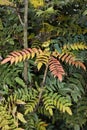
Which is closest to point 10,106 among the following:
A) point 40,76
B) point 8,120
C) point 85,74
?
point 8,120

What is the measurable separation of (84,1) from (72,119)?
0.67m

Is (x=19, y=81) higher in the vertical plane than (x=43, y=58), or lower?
lower

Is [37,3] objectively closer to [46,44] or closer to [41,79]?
[46,44]

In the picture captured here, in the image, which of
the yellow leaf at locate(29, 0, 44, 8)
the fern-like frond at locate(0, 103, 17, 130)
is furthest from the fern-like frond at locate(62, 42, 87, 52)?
the fern-like frond at locate(0, 103, 17, 130)

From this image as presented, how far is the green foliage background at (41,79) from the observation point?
1.53 m

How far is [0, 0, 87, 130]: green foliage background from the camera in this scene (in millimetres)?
1529

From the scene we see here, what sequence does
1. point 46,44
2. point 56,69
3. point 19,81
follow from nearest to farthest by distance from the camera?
point 56,69
point 46,44
point 19,81

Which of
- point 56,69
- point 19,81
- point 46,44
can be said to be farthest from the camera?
point 19,81

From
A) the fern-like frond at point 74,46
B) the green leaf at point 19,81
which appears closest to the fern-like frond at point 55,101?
the green leaf at point 19,81

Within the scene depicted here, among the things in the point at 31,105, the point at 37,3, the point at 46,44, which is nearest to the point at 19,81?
the point at 31,105

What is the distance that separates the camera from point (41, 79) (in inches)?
65.0

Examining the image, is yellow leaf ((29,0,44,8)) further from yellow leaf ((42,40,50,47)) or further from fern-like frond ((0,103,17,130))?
fern-like frond ((0,103,17,130))

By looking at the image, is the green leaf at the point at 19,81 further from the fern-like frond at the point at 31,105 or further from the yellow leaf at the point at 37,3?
the yellow leaf at the point at 37,3

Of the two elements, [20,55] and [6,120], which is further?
[6,120]
